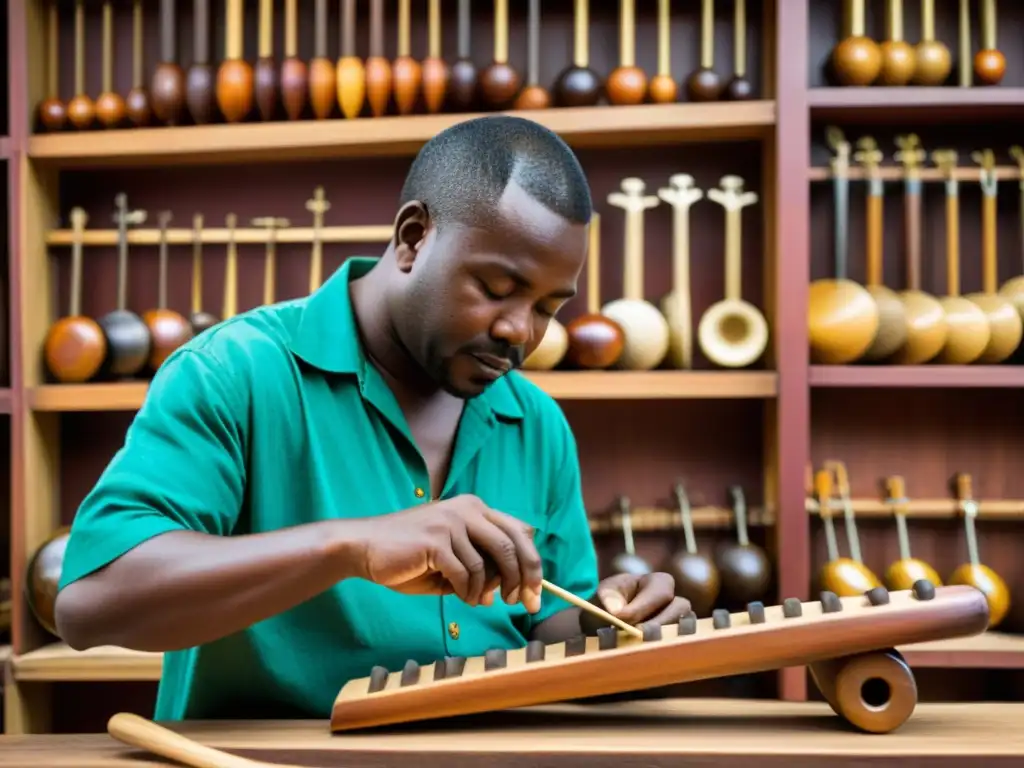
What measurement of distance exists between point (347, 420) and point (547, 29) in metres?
1.97

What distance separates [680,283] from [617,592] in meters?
1.59

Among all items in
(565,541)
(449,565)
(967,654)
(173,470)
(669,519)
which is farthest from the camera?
(669,519)

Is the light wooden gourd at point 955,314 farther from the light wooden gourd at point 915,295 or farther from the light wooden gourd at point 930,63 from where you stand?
the light wooden gourd at point 930,63

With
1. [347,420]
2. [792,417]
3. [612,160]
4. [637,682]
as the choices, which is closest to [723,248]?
[612,160]

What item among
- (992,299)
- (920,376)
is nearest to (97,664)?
(920,376)

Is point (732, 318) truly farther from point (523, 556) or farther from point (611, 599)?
point (523, 556)

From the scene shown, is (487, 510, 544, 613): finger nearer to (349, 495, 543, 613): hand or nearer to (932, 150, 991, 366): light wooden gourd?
(349, 495, 543, 613): hand

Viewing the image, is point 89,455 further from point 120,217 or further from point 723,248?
point 723,248

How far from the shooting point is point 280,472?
1179 mm

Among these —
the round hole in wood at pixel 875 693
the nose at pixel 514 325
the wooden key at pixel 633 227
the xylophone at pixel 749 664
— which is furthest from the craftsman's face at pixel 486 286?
the wooden key at pixel 633 227

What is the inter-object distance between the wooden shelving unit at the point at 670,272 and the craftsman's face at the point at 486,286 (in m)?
1.34

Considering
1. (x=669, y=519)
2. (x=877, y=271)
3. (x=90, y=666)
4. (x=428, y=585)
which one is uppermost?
(x=877, y=271)

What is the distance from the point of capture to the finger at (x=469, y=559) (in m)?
0.90

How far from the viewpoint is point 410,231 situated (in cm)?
117
